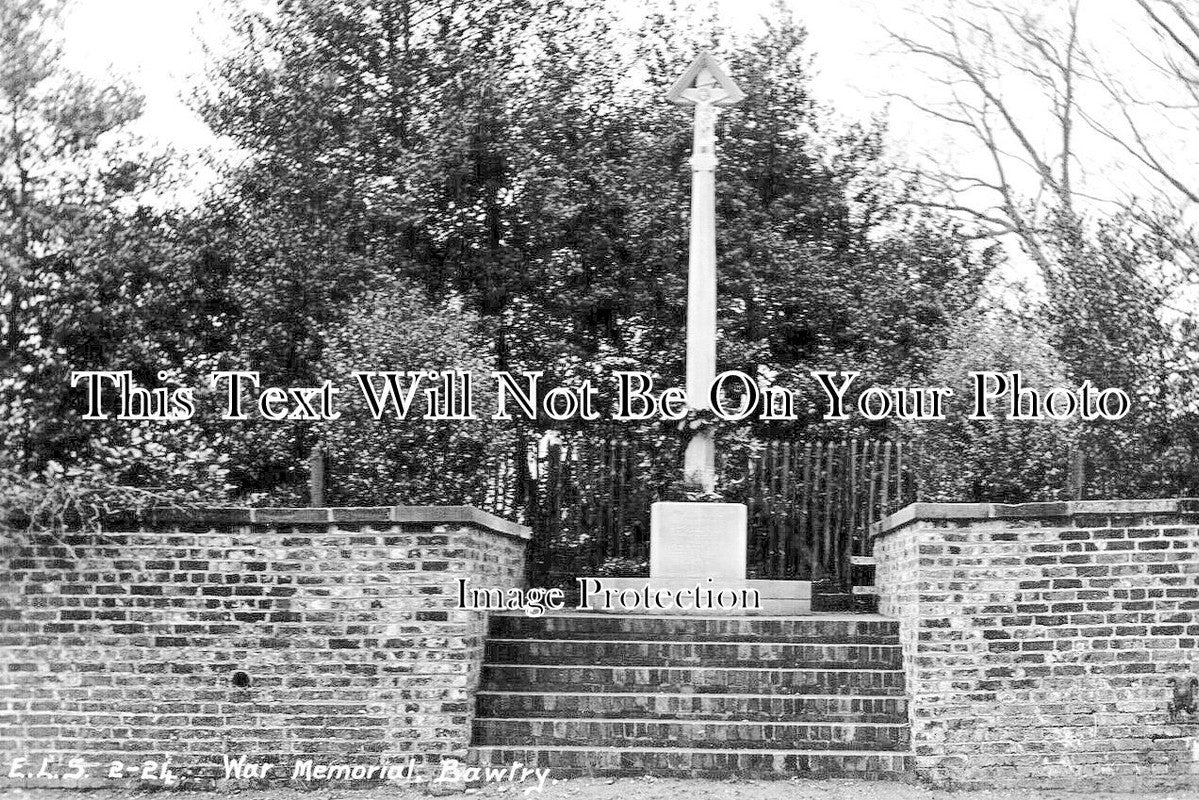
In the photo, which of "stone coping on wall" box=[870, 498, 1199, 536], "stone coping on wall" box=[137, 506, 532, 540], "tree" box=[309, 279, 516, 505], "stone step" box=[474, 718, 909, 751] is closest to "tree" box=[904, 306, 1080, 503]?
"tree" box=[309, 279, 516, 505]

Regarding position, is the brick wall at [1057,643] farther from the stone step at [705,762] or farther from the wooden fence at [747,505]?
the wooden fence at [747,505]

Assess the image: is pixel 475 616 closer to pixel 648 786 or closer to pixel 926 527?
pixel 648 786

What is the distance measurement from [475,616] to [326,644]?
3.49 feet

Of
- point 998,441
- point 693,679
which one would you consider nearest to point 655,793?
point 693,679

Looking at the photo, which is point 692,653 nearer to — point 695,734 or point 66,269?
point 695,734

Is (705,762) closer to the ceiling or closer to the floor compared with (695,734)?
closer to the floor

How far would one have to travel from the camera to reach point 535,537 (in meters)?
15.4

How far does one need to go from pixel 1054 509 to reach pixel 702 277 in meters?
5.33

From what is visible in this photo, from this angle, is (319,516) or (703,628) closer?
(319,516)

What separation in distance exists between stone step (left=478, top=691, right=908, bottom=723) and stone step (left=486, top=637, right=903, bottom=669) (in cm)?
44

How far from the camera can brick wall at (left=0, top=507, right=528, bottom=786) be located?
340 inches

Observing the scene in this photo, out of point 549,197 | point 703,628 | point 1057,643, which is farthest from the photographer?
point 549,197

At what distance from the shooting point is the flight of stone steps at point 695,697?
875 centimetres

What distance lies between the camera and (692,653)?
9.81 metres
